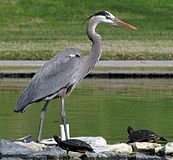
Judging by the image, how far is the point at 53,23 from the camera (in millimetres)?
58969

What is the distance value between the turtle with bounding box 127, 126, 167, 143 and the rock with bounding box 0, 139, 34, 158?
170 centimetres

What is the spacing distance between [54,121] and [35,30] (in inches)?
1454

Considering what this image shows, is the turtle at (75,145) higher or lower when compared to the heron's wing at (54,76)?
lower

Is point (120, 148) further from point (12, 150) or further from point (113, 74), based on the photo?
point (113, 74)

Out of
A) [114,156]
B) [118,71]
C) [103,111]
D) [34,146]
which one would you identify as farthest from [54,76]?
[118,71]

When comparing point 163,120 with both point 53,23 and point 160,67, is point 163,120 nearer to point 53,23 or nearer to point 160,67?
point 160,67

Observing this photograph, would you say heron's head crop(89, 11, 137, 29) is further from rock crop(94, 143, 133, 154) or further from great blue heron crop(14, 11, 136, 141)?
rock crop(94, 143, 133, 154)

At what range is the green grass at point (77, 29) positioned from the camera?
33.8 m

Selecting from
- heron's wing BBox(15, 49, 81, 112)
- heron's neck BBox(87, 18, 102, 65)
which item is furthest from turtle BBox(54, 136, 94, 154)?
heron's neck BBox(87, 18, 102, 65)

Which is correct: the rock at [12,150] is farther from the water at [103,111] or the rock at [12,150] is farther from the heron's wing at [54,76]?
the water at [103,111]

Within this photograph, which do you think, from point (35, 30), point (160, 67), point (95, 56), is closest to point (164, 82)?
point (160, 67)

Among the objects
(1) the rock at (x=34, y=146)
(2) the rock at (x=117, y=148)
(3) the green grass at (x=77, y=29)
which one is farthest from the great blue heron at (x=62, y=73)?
(3) the green grass at (x=77, y=29)

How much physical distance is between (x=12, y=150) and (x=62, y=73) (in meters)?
1.62

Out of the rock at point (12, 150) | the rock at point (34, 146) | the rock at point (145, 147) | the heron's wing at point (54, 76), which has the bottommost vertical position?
the rock at point (145, 147)
